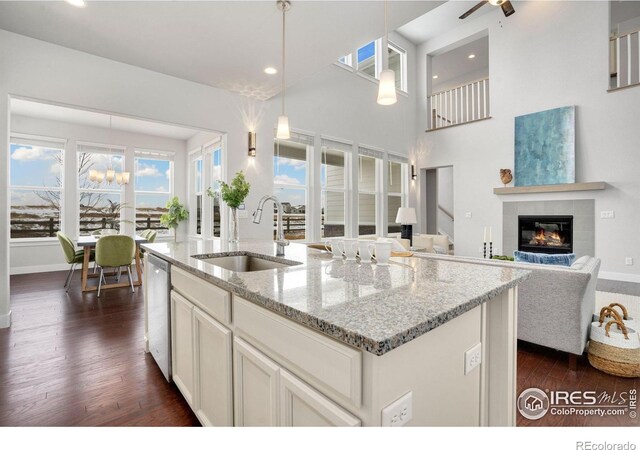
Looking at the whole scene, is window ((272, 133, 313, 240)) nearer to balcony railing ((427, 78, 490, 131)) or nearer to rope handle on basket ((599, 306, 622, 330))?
balcony railing ((427, 78, 490, 131))

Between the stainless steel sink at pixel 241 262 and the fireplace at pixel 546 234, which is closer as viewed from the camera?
the stainless steel sink at pixel 241 262

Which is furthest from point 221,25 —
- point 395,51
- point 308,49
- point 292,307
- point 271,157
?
point 395,51

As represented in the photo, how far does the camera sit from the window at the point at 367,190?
6.46 meters

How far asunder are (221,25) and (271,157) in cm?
216

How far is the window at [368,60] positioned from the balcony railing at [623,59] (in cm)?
402

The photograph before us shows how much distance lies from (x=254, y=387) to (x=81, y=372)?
6.24 feet

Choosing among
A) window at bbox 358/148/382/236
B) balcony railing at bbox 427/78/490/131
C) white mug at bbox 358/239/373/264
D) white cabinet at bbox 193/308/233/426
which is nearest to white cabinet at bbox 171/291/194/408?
white cabinet at bbox 193/308/233/426

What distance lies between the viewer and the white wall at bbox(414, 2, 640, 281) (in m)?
4.97

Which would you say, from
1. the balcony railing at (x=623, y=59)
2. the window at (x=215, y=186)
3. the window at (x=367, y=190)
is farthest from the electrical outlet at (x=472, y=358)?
the balcony railing at (x=623, y=59)

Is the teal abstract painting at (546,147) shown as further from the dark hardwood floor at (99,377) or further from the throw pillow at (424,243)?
the dark hardwood floor at (99,377)

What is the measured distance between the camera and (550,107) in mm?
5723

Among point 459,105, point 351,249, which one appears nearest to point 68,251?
point 351,249

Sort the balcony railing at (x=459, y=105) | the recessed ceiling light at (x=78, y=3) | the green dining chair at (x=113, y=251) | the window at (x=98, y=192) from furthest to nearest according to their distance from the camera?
1. the balcony railing at (x=459, y=105)
2. the window at (x=98, y=192)
3. the green dining chair at (x=113, y=251)
4. the recessed ceiling light at (x=78, y=3)
